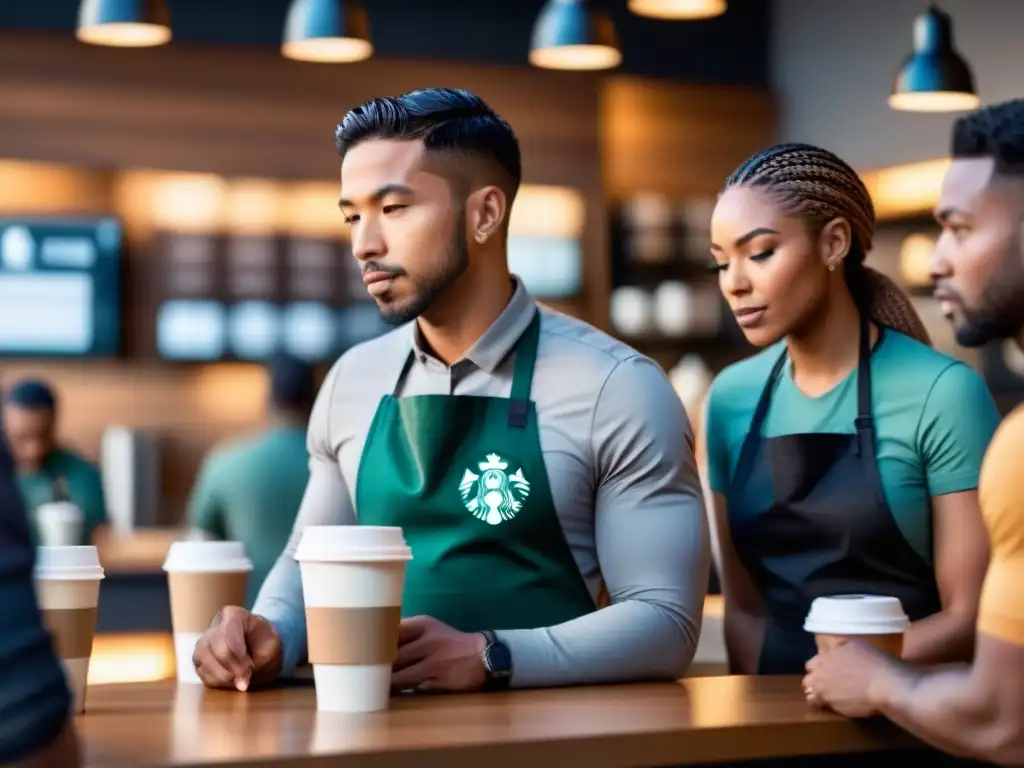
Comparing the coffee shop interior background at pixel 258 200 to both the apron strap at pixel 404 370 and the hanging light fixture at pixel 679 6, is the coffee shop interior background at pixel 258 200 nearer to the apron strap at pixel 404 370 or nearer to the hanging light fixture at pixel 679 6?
the hanging light fixture at pixel 679 6

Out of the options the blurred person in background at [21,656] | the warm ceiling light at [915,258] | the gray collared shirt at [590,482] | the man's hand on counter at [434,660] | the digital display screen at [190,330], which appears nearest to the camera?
the blurred person in background at [21,656]

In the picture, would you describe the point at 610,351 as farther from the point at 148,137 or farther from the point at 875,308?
the point at 148,137

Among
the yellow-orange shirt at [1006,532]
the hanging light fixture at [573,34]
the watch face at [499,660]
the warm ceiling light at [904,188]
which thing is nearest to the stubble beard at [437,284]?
the watch face at [499,660]

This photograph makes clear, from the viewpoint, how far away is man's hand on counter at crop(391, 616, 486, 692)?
2.03 meters

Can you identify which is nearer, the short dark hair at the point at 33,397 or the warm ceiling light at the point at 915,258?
the short dark hair at the point at 33,397

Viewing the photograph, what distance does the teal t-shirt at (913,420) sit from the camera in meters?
2.32

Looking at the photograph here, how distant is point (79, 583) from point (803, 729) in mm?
776

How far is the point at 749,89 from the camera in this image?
808 centimetres

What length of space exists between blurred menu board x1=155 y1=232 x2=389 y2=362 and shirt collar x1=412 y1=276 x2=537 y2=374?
459cm

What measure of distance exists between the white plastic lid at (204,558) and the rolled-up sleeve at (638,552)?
38cm

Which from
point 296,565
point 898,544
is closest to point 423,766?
point 296,565

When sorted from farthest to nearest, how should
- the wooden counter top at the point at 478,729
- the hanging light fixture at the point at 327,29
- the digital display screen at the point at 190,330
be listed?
the digital display screen at the point at 190,330 < the hanging light fixture at the point at 327,29 < the wooden counter top at the point at 478,729

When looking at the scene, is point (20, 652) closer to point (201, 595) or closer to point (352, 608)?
point (352, 608)

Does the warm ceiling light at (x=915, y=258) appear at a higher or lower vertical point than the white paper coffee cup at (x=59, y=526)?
higher
